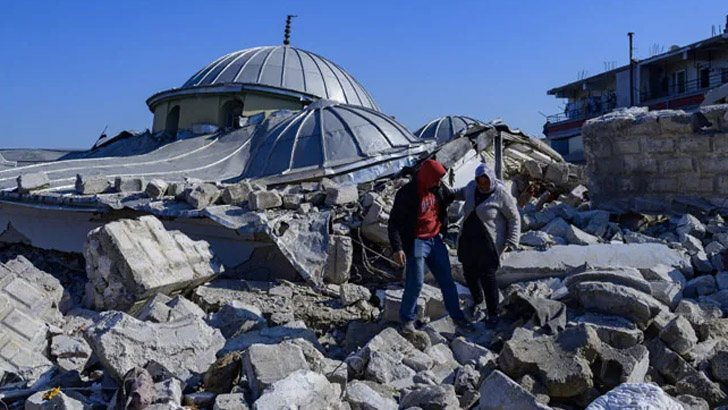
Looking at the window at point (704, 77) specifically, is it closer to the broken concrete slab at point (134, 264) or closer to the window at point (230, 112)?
the window at point (230, 112)

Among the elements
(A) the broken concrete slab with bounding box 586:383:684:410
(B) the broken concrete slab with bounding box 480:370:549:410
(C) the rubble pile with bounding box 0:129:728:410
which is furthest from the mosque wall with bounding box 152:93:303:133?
(A) the broken concrete slab with bounding box 586:383:684:410

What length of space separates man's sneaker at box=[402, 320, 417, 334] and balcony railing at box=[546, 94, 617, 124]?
35.6 metres

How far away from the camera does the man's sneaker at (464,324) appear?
5059mm

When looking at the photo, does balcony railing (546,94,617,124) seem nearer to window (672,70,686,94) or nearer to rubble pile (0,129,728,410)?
window (672,70,686,94)

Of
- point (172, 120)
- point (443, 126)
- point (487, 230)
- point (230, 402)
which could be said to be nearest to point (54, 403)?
point (230, 402)

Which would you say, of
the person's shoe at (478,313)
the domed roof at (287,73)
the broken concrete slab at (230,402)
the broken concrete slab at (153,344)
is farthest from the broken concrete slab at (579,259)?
the domed roof at (287,73)

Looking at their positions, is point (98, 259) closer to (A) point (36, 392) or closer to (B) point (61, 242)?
(A) point (36, 392)

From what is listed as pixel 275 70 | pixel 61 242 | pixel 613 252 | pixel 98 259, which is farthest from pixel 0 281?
pixel 275 70

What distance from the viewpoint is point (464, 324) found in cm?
508

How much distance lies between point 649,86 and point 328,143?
29.5 meters

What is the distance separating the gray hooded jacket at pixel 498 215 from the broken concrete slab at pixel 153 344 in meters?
2.24

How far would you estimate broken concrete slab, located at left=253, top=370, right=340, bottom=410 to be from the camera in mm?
3340

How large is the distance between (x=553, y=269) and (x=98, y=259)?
444cm

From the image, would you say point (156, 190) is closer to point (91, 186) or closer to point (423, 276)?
point (91, 186)
